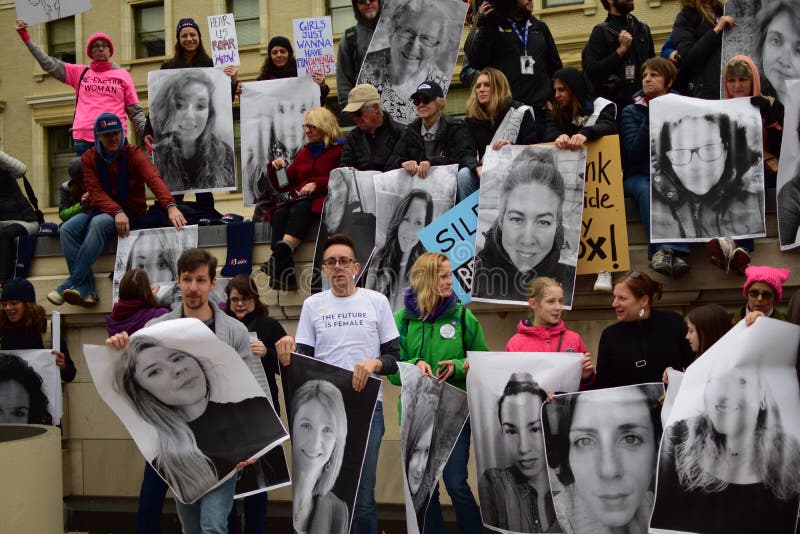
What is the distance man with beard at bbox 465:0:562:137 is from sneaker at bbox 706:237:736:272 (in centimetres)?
228

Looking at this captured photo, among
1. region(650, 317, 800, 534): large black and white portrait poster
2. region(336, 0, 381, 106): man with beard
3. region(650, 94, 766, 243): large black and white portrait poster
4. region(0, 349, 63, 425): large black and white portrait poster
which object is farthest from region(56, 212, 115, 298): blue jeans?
region(650, 317, 800, 534): large black and white portrait poster

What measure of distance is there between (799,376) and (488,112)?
11.8 ft

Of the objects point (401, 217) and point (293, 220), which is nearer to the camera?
point (401, 217)

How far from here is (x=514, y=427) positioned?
20.8ft

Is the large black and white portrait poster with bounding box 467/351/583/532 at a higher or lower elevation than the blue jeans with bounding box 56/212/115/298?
lower

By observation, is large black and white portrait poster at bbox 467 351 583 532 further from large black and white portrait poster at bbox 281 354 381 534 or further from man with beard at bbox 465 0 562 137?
man with beard at bbox 465 0 562 137

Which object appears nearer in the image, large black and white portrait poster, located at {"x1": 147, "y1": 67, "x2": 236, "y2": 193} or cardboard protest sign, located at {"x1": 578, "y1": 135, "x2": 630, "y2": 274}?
cardboard protest sign, located at {"x1": 578, "y1": 135, "x2": 630, "y2": 274}

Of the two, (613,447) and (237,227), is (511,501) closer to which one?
(613,447)

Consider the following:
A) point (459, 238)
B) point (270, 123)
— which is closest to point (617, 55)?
point (459, 238)

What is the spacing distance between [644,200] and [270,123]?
382cm

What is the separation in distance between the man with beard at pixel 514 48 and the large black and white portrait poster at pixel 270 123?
66.1 inches

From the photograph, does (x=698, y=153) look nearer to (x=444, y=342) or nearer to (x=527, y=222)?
(x=527, y=222)

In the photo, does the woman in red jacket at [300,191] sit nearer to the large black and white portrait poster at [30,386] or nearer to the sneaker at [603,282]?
the large black and white portrait poster at [30,386]

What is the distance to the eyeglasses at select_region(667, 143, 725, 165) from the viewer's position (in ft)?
26.0
